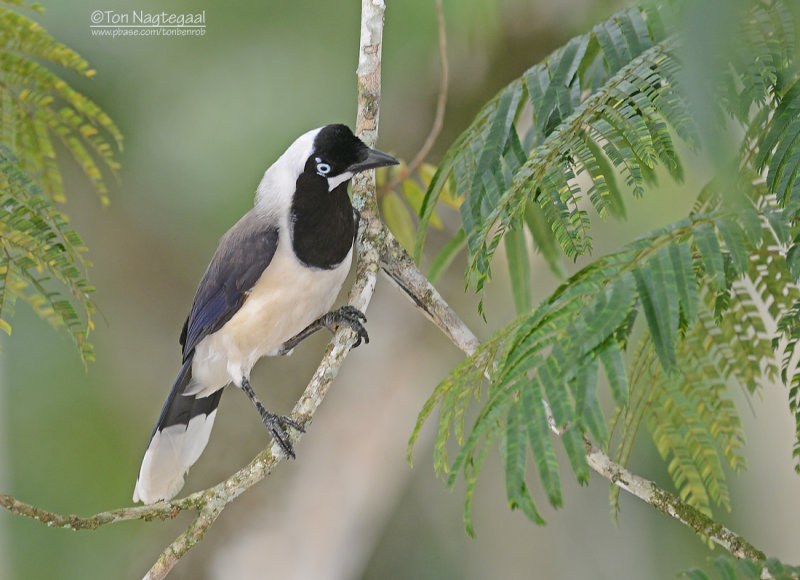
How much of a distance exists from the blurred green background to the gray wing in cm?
54

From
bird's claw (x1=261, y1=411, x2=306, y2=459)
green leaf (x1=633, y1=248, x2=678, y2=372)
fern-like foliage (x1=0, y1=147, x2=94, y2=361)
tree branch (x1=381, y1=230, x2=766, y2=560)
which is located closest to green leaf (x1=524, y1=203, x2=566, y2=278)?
tree branch (x1=381, y1=230, x2=766, y2=560)

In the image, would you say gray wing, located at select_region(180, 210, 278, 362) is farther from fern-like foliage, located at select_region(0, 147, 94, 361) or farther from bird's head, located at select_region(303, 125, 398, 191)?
fern-like foliage, located at select_region(0, 147, 94, 361)

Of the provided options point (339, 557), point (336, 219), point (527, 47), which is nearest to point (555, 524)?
point (339, 557)

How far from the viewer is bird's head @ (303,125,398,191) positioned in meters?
1.26

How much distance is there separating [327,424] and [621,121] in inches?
59.0

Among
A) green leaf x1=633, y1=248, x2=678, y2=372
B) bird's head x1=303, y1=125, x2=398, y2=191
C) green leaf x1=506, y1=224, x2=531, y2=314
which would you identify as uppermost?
bird's head x1=303, y1=125, x2=398, y2=191

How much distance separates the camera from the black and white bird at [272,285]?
1.28 meters

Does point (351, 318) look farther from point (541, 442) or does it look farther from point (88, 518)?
point (541, 442)

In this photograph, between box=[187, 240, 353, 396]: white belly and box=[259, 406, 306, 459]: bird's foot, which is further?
box=[187, 240, 353, 396]: white belly

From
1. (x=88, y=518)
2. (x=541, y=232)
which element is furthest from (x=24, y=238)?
(x=541, y=232)

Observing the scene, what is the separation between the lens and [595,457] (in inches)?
40.4

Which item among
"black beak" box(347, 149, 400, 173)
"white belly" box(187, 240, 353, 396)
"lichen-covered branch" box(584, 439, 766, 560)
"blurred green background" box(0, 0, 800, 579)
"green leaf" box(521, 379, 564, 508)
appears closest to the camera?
"green leaf" box(521, 379, 564, 508)

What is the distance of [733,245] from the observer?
751 millimetres

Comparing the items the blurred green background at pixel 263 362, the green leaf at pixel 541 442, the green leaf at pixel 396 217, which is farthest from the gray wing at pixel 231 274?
the green leaf at pixel 541 442
